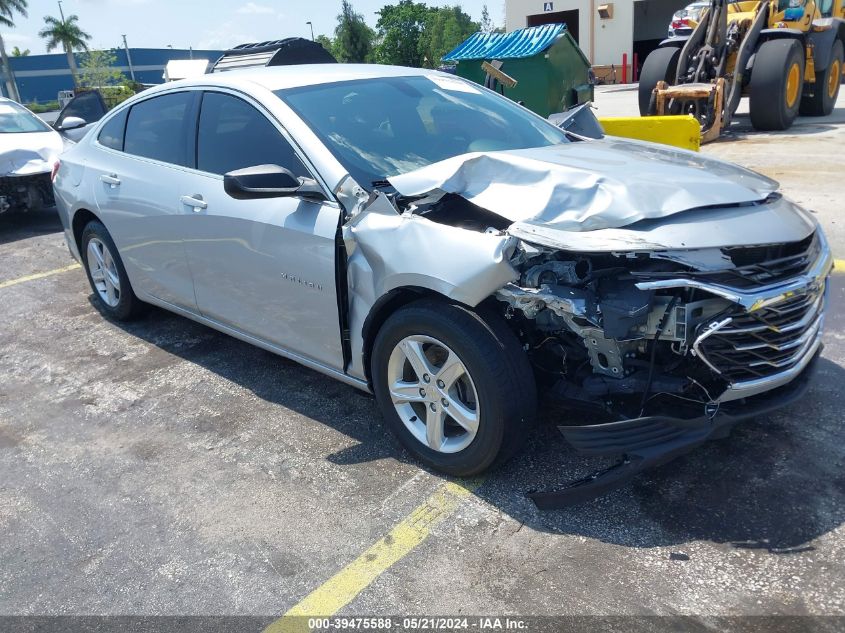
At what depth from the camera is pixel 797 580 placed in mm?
2379

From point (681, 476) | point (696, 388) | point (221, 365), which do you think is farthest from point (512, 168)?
point (221, 365)

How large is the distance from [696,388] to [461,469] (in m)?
1.00

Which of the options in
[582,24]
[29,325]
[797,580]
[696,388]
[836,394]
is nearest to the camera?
[797,580]

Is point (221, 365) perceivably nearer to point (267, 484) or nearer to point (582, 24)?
point (267, 484)

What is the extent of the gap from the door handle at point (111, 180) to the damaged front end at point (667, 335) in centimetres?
300

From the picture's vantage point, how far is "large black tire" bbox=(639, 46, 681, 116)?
1212cm

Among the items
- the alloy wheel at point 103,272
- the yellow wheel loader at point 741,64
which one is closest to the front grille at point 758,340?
the alloy wheel at point 103,272

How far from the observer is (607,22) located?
3344 centimetres

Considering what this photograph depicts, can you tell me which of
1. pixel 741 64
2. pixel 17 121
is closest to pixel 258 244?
pixel 17 121

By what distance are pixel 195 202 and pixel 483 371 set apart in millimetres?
2044

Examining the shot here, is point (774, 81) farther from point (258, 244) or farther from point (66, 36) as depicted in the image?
point (66, 36)

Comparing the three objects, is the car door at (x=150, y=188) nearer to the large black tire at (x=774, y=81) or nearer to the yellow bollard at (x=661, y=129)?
the yellow bollard at (x=661, y=129)

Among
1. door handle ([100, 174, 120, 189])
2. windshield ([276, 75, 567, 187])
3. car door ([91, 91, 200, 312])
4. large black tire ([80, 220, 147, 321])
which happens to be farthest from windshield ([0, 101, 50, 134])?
windshield ([276, 75, 567, 187])

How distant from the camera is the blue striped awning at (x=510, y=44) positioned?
1144 centimetres
